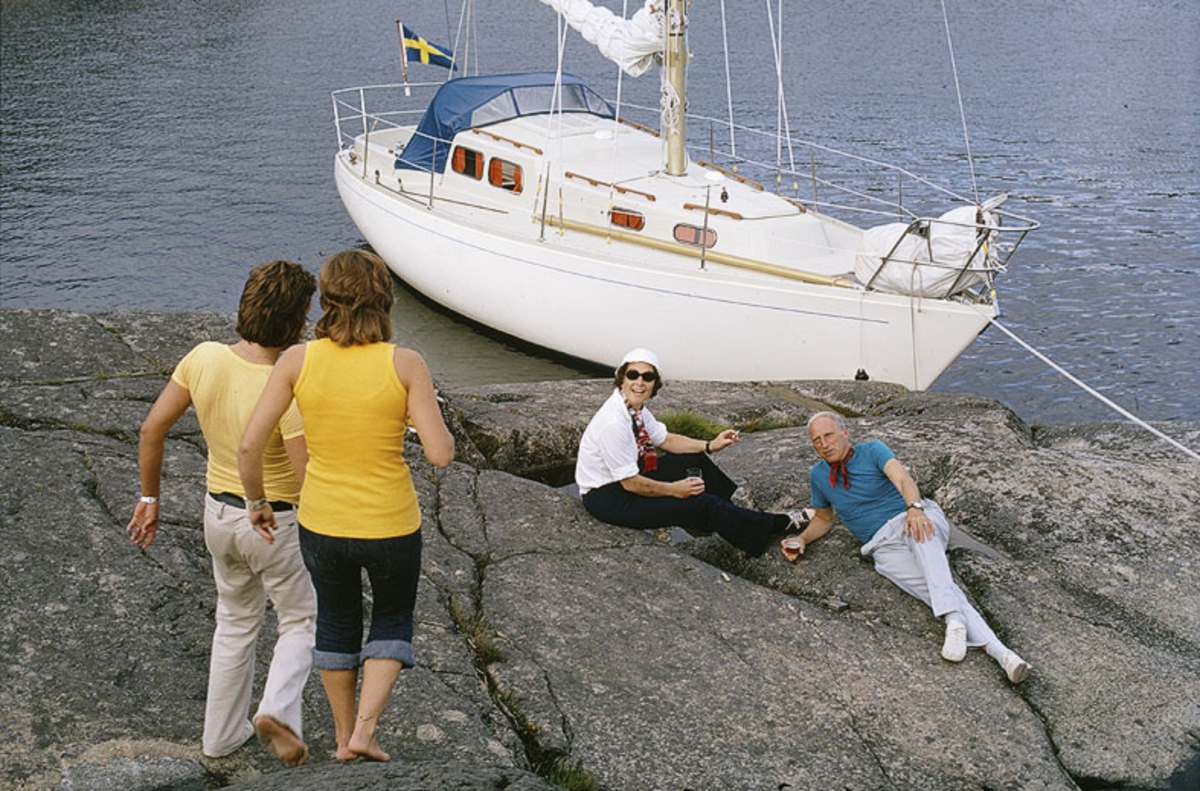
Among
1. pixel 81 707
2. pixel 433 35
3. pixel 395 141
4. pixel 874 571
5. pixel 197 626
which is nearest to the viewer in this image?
pixel 81 707

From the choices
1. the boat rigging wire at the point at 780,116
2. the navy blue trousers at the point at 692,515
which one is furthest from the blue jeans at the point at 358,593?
the boat rigging wire at the point at 780,116

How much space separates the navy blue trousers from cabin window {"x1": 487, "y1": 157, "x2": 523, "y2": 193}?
1064 centimetres

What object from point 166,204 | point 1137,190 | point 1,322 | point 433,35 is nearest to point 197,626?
point 1,322

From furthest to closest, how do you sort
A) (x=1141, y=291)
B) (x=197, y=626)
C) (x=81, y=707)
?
(x=1141, y=291)
(x=197, y=626)
(x=81, y=707)

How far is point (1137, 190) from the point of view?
87.4 feet

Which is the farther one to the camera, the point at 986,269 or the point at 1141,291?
the point at 1141,291

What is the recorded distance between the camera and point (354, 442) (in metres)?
4.64

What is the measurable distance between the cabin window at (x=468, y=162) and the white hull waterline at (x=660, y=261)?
3 centimetres

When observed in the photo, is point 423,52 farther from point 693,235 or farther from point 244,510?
point 244,510

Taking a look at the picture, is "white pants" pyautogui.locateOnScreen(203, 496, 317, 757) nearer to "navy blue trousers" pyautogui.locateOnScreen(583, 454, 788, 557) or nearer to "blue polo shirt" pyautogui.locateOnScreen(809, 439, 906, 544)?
"navy blue trousers" pyautogui.locateOnScreen(583, 454, 788, 557)

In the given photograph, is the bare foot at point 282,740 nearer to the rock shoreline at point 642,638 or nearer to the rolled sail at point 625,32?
the rock shoreline at point 642,638

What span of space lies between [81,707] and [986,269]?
11.7 m

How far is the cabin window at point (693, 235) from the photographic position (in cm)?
1608

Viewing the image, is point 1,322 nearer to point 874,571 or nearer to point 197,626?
point 197,626
